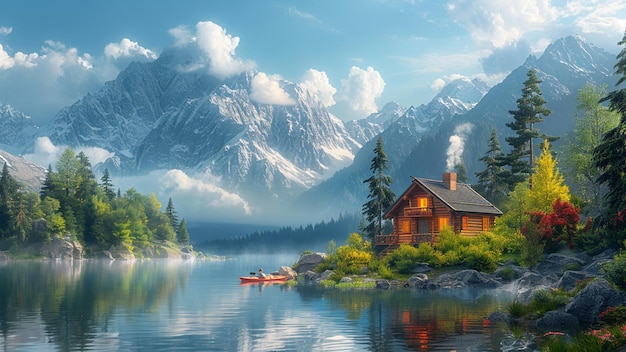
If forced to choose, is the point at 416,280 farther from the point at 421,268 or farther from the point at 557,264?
the point at 557,264

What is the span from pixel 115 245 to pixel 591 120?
126m

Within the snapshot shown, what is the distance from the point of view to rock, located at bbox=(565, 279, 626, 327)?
31.2m

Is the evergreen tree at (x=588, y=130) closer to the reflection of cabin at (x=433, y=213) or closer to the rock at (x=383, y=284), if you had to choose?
the reflection of cabin at (x=433, y=213)

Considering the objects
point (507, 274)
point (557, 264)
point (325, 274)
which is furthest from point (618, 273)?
point (325, 274)

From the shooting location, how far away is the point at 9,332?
3123 centimetres

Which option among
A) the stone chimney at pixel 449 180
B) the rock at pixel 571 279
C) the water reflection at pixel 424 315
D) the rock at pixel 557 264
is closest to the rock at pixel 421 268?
the water reflection at pixel 424 315

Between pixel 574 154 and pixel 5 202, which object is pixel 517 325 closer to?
pixel 574 154

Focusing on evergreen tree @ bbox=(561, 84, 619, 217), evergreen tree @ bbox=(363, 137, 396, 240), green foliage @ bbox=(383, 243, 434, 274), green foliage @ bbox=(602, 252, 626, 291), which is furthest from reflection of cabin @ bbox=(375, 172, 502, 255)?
green foliage @ bbox=(602, 252, 626, 291)

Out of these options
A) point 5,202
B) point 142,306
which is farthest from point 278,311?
point 5,202

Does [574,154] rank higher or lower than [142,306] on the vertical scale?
higher

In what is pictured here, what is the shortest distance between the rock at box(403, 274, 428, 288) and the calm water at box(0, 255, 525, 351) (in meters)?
4.73

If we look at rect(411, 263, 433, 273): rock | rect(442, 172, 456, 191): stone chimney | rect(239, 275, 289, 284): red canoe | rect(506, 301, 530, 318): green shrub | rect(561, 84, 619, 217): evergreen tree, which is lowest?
rect(239, 275, 289, 284): red canoe

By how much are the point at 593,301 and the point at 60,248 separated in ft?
451

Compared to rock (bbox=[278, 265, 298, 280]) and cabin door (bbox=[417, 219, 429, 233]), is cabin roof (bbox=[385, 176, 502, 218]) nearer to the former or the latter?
cabin door (bbox=[417, 219, 429, 233])
